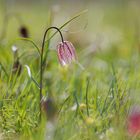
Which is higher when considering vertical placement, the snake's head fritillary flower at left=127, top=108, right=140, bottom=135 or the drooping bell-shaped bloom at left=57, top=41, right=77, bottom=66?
the drooping bell-shaped bloom at left=57, top=41, right=77, bottom=66

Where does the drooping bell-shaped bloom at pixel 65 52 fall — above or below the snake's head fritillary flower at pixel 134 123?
above

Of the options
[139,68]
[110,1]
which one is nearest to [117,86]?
[139,68]

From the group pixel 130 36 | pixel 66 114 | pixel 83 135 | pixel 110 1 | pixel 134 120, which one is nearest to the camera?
pixel 134 120

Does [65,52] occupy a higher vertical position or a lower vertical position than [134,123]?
higher

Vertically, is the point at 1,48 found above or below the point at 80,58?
above

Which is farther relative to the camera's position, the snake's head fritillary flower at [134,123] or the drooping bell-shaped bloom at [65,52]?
the drooping bell-shaped bloom at [65,52]

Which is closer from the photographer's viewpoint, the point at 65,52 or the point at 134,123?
the point at 134,123

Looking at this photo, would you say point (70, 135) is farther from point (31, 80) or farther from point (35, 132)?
point (31, 80)

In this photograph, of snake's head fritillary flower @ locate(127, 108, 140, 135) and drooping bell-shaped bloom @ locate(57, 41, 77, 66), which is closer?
snake's head fritillary flower @ locate(127, 108, 140, 135)
